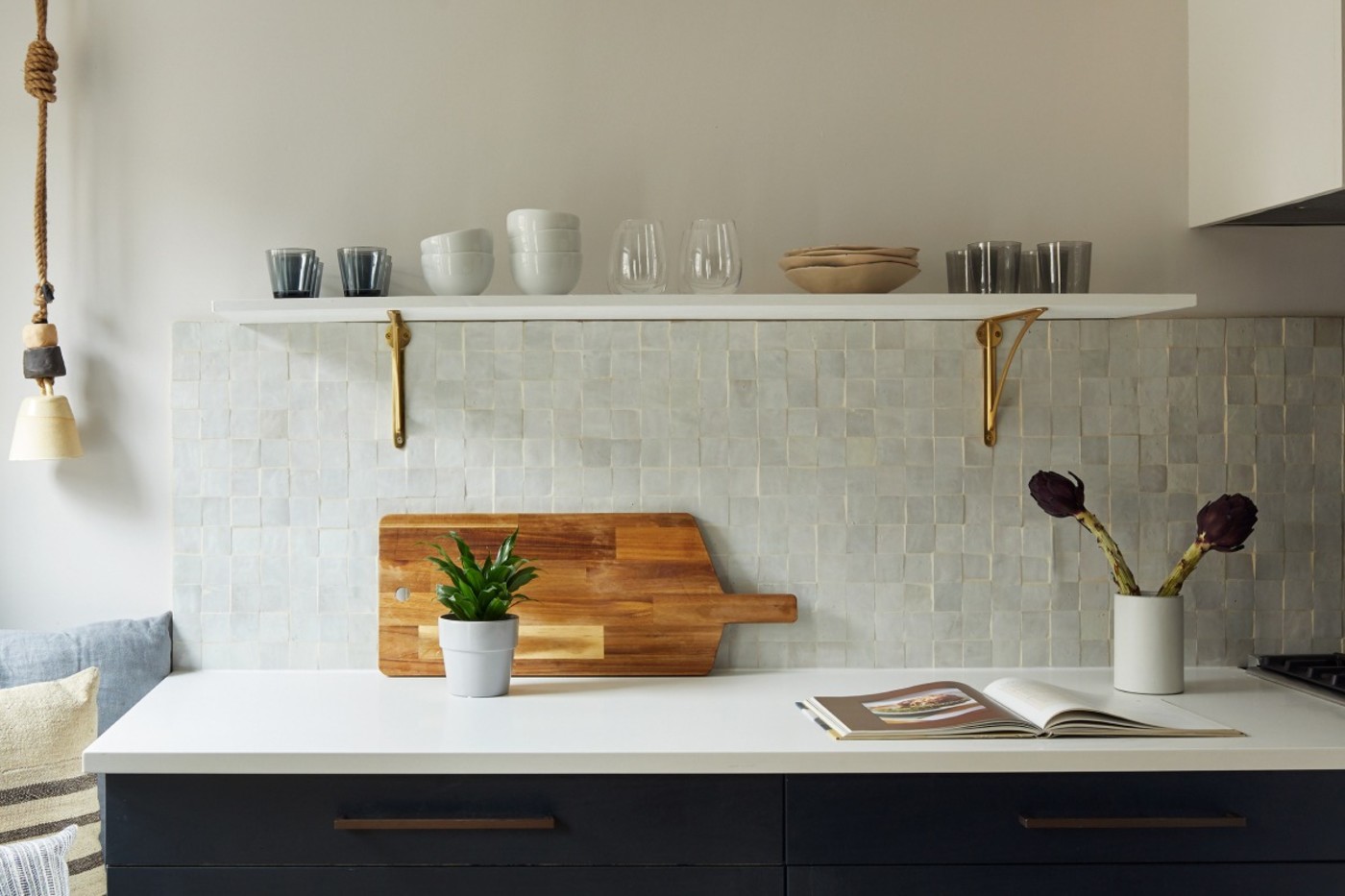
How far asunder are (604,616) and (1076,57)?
139 centimetres

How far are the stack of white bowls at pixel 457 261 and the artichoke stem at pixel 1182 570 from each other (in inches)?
50.2

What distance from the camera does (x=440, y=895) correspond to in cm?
160

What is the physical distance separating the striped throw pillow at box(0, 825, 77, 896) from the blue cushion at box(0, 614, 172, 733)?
0.43 meters

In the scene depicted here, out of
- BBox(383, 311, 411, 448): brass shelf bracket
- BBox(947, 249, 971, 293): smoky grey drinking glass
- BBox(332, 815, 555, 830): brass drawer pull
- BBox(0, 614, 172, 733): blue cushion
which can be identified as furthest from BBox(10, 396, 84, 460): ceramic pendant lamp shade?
BBox(947, 249, 971, 293): smoky grey drinking glass

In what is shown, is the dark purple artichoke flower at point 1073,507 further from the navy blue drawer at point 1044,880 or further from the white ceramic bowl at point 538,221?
the white ceramic bowl at point 538,221

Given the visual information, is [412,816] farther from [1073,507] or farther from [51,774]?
[1073,507]

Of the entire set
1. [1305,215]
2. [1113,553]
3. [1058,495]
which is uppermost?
[1305,215]

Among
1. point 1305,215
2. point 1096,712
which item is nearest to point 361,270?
point 1096,712

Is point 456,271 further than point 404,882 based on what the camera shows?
Yes

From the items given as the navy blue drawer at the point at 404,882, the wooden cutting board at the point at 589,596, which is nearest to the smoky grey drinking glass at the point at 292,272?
the wooden cutting board at the point at 589,596

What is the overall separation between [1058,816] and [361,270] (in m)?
1.40

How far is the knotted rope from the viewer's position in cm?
205

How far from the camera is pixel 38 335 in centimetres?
204

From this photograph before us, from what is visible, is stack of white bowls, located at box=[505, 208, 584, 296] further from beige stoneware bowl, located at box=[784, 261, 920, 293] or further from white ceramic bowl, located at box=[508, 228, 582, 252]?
beige stoneware bowl, located at box=[784, 261, 920, 293]
